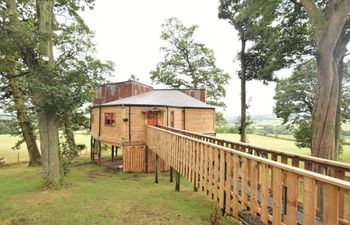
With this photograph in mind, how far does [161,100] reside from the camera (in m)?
21.8

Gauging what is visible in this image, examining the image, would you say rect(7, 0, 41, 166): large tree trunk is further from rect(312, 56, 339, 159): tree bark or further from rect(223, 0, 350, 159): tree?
rect(312, 56, 339, 159): tree bark

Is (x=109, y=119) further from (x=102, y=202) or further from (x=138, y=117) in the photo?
(x=102, y=202)

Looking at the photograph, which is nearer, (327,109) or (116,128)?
(327,109)

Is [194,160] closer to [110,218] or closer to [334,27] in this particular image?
[110,218]

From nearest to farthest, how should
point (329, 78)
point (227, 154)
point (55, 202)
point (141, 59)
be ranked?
point (227, 154), point (329, 78), point (55, 202), point (141, 59)

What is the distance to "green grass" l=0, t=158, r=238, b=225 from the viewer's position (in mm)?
9414

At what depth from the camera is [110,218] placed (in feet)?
31.0

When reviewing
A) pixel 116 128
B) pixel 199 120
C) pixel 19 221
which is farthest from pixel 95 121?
pixel 19 221

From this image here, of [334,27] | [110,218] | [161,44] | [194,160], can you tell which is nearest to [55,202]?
[110,218]

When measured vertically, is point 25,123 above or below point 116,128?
above

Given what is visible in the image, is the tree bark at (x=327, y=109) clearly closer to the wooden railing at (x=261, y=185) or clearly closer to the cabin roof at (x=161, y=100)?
the wooden railing at (x=261, y=185)

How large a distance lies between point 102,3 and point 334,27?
12.3 meters

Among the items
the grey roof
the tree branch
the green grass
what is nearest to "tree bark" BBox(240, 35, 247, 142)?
the grey roof

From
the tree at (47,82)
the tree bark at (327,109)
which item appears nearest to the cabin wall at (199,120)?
the tree at (47,82)
